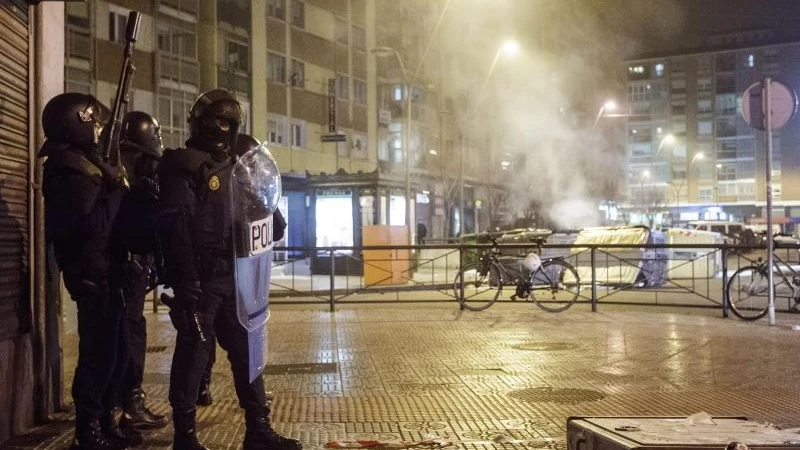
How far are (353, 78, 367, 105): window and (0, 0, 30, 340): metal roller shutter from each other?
3490cm

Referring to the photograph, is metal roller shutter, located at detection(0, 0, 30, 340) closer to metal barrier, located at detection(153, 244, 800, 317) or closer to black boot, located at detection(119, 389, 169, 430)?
black boot, located at detection(119, 389, 169, 430)

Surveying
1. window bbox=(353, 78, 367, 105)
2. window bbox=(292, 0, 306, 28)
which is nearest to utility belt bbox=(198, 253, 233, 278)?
window bbox=(292, 0, 306, 28)

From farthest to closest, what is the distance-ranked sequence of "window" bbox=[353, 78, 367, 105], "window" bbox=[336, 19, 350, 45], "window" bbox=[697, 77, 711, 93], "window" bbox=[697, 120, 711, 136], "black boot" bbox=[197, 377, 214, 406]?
"window" bbox=[697, 77, 711, 93], "window" bbox=[697, 120, 711, 136], "window" bbox=[353, 78, 367, 105], "window" bbox=[336, 19, 350, 45], "black boot" bbox=[197, 377, 214, 406]

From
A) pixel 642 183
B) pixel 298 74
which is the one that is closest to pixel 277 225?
pixel 298 74

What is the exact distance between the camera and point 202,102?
442cm

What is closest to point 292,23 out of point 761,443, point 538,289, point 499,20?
point 499,20

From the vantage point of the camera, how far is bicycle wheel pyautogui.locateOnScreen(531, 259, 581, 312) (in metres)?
12.0

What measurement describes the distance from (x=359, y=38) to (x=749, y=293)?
→ 31.4 metres

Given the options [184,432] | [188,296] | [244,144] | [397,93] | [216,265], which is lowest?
[184,432]

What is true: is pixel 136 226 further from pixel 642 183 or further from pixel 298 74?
pixel 642 183

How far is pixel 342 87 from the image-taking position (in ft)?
126

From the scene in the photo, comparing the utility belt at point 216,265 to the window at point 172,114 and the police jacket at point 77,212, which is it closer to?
Result: the police jacket at point 77,212

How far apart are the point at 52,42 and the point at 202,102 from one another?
162 cm

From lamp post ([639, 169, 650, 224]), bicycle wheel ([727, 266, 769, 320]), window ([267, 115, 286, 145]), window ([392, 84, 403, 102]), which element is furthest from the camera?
lamp post ([639, 169, 650, 224])
